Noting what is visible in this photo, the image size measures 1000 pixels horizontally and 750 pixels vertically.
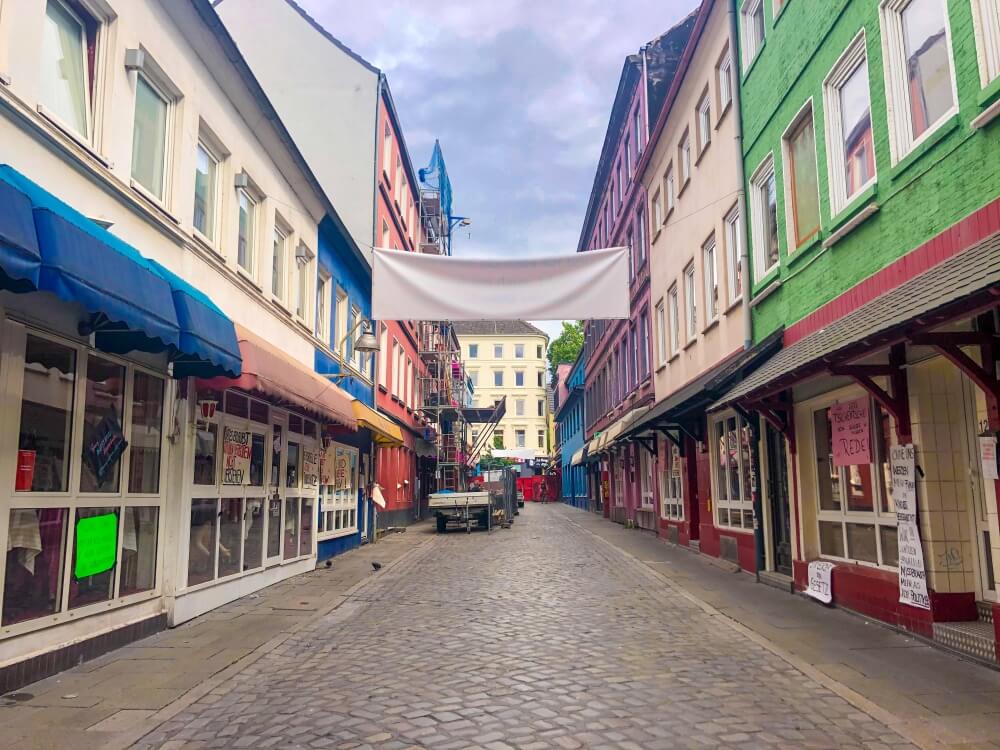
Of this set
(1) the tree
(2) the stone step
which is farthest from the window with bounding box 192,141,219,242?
(1) the tree

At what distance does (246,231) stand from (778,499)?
8499 millimetres

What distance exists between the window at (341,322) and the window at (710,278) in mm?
7245

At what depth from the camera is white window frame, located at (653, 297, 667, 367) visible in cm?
1983

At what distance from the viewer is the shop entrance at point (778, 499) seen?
37.1ft

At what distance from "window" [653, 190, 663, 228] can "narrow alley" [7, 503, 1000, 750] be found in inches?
479

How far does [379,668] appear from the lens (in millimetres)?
6488

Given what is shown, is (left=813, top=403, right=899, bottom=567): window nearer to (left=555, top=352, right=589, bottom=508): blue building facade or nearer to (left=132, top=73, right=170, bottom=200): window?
(left=132, top=73, right=170, bottom=200): window

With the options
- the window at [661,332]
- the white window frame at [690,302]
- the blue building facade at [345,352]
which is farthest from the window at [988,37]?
the window at [661,332]

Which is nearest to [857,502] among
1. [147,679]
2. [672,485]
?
[147,679]

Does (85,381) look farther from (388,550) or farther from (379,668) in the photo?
(388,550)

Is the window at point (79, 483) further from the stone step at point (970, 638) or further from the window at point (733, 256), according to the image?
the window at point (733, 256)

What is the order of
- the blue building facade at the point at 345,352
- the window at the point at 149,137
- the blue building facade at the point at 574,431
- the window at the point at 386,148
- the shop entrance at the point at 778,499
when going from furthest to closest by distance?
the blue building facade at the point at 574,431 → the window at the point at 386,148 → the blue building facade at the point at 345,352 → the shop entrance at the point at 778,499 → the window at the point at 149,137

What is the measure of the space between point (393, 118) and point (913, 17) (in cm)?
1775

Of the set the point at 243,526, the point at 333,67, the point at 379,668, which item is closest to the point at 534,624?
the point at 379,668
